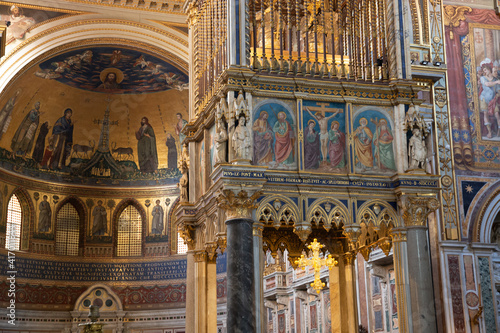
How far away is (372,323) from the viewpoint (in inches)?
838

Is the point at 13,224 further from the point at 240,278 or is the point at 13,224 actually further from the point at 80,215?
the point at 240,278

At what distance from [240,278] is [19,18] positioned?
16.9 metres

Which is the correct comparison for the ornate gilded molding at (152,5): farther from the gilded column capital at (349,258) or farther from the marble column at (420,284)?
the marble column at (420,284)

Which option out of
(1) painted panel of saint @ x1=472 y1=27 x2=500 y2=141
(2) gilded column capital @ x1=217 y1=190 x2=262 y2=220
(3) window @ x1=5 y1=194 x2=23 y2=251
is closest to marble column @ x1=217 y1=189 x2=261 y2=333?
(2) gilded column capital @ x1=217 y1=190 x2=262 y2=220

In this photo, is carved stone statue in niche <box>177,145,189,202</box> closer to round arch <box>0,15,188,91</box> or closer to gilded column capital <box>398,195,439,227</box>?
gilded column capital <box>398,195,439,227</box>

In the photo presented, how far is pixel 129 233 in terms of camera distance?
3306 cm

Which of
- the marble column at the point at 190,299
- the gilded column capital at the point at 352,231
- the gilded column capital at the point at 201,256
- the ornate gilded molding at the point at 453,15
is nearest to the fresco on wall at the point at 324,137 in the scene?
the gilded column capital at the point at 352,231

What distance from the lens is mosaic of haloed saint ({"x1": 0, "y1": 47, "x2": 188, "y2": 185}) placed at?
29.6m

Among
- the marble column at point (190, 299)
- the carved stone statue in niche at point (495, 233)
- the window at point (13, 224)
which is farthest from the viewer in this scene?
the window at point (13, 224)

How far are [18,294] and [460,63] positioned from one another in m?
19.5

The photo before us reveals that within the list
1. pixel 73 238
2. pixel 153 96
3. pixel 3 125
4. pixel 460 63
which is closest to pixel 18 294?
pixel 73 238

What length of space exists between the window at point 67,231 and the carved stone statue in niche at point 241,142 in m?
18.8

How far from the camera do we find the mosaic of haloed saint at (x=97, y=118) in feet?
97.0

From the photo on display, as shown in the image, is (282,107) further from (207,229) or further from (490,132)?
(490,132)
